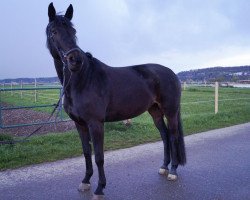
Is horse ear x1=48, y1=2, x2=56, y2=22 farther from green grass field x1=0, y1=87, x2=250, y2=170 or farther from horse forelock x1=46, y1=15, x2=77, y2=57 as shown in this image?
green grass field x1=0, y1=87, x2=250, y2=170

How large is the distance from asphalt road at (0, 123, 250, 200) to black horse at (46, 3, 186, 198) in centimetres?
26

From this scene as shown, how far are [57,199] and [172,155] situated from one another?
2044 millimetres

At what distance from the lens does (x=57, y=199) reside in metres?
3.92

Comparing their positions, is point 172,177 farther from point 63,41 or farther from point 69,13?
point 69,13

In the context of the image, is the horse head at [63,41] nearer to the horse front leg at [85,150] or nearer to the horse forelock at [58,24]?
the horse forelock at [58,24]

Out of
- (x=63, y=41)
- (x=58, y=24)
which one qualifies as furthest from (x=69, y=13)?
(x=63, y=41)

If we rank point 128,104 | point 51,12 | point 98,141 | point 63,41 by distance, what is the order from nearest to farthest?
point 63,41 < point 51,12 < point 98,141 < point 128,104

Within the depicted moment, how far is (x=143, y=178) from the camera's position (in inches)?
187

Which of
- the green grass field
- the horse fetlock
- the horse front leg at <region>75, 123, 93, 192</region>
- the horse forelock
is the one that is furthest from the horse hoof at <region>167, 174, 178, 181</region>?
the horse forelock

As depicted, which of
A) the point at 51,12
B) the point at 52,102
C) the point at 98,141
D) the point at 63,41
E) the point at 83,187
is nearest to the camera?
the point at 63,41

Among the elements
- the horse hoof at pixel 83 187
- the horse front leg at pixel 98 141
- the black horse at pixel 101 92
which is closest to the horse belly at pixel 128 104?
the black horse at pixel 101 92

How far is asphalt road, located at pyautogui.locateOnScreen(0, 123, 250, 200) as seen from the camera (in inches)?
160

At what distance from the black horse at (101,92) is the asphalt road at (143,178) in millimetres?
262

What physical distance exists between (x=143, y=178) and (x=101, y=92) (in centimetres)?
151
